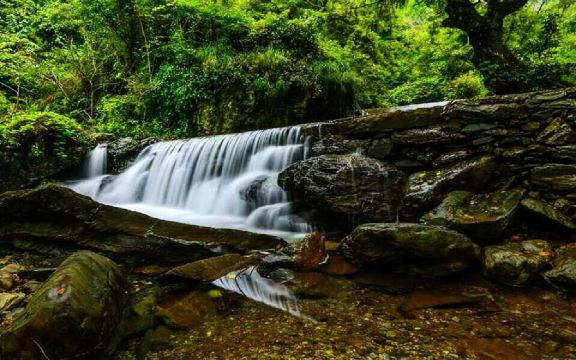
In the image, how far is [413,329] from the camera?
2857mm

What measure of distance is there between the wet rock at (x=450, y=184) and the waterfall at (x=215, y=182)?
1.86 m

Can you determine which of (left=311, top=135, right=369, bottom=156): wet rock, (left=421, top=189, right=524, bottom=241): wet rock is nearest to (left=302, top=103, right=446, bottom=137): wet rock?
(left=311, top=135, right=369, bottom=156): wet rock

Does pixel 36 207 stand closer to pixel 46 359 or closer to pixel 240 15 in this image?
pixel 46 359

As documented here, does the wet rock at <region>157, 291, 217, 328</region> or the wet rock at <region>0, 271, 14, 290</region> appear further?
the wet rock at <region>0, 271, 14, 290</region>

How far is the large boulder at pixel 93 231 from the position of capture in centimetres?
475

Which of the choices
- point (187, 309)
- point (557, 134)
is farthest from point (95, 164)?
point (557, 134)

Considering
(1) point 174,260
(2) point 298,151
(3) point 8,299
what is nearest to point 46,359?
(3) point 8,299

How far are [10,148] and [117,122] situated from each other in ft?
12.5

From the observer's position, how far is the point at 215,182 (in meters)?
7.76

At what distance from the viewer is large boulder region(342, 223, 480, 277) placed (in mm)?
3844

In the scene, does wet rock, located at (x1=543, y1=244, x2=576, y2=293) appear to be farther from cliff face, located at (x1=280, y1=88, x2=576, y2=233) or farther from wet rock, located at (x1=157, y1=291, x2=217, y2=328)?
wet rock, located at (x1=157, y1=291, x2=217, y2=328)

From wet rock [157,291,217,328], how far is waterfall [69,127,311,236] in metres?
2.54

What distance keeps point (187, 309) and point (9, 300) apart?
5.94ft

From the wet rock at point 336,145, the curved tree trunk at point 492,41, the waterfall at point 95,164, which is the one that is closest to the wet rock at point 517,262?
the wet rock at point 336,145
